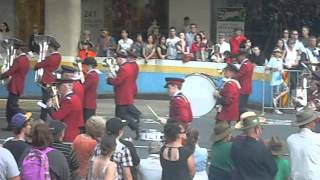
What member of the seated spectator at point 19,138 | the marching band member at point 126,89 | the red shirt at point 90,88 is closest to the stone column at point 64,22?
the marching band member at point 126,89

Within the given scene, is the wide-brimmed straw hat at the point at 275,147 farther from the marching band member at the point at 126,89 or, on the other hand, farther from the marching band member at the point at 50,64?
the marching band member at the point at 50,64

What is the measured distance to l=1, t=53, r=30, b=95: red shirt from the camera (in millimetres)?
16000

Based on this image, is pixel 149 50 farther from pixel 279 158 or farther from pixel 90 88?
pixel 279 158

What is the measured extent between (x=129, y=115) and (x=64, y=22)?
25.7ft

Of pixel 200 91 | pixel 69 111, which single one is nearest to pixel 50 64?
pixel 200 91

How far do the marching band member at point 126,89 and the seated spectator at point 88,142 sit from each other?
20.6 feet

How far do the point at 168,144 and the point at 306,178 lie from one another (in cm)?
140

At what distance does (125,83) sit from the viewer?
14961mm

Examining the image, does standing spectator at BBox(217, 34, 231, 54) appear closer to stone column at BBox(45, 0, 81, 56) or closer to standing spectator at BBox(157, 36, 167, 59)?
standing spectator at BBox(157, 36, 167, 59)

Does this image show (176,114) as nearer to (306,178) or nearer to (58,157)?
(306,178)

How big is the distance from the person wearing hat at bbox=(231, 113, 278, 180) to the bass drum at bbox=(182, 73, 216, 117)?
6549mm

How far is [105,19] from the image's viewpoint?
1033 inches

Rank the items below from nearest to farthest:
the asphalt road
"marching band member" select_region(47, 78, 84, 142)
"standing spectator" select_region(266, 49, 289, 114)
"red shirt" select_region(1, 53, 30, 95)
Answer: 1. "marching band member" select_region(47, 78, 84, 142)
2. the asphalt road
3. "red shirt" select_region(1, 53, 30, 95)
4. "standing spectator" select_region(266, 49, 289, 114)

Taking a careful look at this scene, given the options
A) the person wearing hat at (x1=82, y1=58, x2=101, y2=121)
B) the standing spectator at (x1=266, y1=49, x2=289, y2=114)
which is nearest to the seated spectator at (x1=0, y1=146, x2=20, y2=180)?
the person wearing hat at (x1=82, y1=58, x2=101, y2=121)
